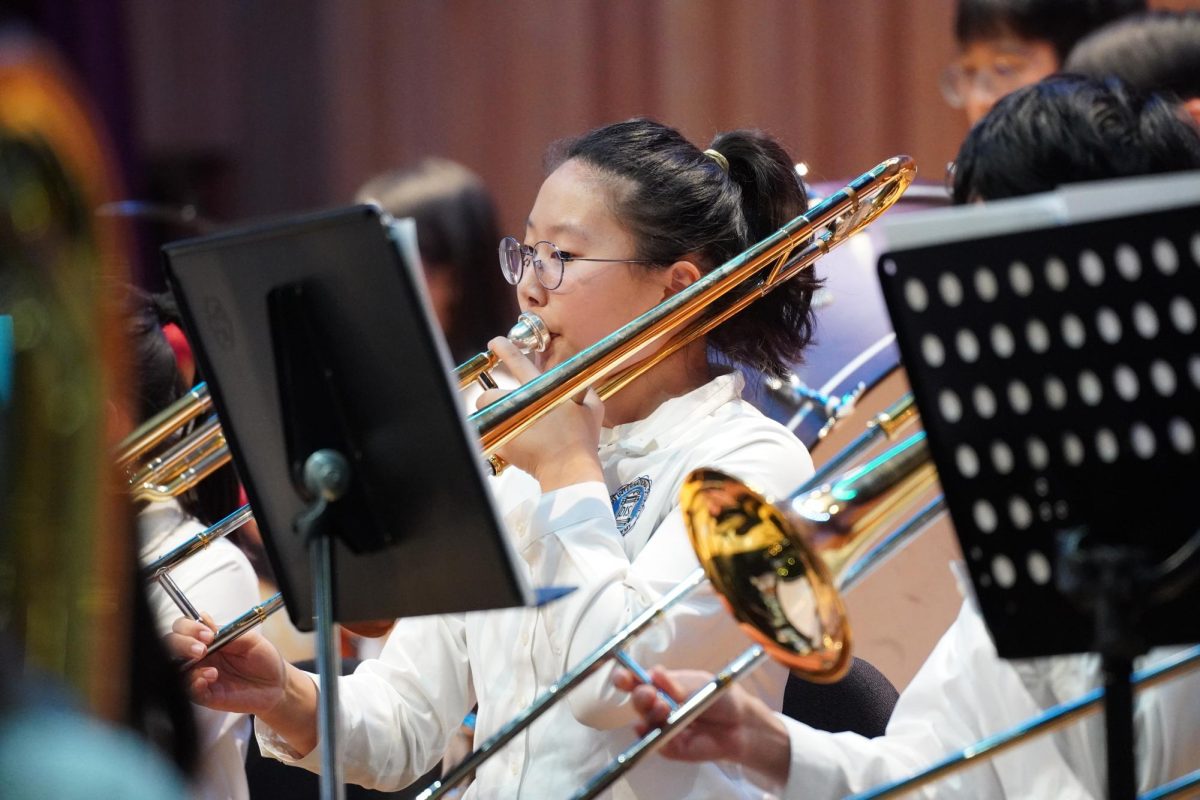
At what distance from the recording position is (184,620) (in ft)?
5.32

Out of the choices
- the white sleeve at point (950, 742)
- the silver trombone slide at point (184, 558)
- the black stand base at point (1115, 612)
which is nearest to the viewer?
the black stand base at point (1115, 612)

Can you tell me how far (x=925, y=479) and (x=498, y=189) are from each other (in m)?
3.13

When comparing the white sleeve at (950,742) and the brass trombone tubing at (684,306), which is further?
the brass trombone tubing at (684,306)

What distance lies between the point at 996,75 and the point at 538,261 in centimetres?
133

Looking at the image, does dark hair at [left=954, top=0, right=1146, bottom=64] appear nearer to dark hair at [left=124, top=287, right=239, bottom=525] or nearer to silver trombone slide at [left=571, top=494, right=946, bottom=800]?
dark hair at [left=124, top=287, right=239, bottom=525]

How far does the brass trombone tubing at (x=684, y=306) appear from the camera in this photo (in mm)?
1542

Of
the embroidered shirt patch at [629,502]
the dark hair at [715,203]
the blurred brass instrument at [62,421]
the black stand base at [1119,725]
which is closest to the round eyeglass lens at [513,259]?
the dark hair at [715,203]

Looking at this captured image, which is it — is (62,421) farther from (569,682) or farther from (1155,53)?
(1155,53)

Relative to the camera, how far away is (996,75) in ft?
9.12

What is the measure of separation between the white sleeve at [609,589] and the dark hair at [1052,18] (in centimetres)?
155

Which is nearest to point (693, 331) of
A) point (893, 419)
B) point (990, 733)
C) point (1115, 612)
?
point (893, 419)

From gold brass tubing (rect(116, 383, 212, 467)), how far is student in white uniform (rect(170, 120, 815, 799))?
0.44 m

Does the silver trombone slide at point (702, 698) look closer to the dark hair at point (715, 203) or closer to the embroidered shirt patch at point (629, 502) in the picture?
the embroidered shirt patch at point (629, 502)

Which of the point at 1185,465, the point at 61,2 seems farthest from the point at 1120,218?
the point at 61,2
